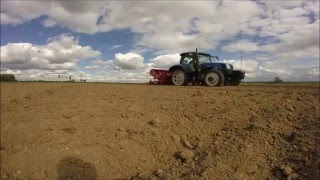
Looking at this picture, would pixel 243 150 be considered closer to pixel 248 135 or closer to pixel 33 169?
pixel 248 135

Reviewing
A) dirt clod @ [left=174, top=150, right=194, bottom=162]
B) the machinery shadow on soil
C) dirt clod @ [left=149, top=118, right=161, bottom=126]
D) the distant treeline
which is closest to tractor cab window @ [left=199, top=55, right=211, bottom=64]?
dirt clod @ [left=149, top=118, right=161, bottom=126]

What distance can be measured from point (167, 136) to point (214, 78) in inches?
288

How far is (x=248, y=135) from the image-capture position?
10.0 metres

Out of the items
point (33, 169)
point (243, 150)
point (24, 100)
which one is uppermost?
point (24, 100)

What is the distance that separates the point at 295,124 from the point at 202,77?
772cm

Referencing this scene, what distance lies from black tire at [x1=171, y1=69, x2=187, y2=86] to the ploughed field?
4.89 metres

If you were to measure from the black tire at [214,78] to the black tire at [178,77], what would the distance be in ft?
4.33

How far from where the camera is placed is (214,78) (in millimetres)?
17312

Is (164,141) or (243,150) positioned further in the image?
(164,141)

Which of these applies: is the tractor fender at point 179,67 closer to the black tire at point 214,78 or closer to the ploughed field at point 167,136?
the black tire at point 214,78

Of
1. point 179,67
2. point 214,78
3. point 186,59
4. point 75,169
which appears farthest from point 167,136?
point 186,59

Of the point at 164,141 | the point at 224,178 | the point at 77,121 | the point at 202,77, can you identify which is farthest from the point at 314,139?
the point at 202,77

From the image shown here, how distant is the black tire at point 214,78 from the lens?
56.5 feet

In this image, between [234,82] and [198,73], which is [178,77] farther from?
[234,82]
